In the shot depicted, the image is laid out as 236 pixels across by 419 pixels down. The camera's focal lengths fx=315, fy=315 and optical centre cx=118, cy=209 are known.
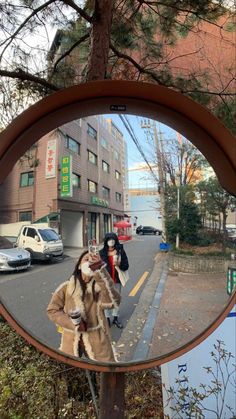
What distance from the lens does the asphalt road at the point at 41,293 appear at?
1.13 metres

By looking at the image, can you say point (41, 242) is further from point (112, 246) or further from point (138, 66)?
point (138, 66)

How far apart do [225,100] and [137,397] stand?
8.24 feet

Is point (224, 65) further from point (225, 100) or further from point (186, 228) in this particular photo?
point (186, 228)

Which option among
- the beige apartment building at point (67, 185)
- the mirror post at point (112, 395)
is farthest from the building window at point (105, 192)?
the mirror post at point (112, 395)

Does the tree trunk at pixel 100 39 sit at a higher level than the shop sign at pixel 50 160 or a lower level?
higher

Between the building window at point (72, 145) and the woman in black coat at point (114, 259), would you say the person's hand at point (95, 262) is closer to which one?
the woman in black coat at point (114, 259)

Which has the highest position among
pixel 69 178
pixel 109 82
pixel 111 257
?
pixel 109 82

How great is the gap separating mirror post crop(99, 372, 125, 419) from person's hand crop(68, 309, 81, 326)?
16.1 inches

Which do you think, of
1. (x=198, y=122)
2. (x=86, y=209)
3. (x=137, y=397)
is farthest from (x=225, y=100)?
(x=137, y=397)

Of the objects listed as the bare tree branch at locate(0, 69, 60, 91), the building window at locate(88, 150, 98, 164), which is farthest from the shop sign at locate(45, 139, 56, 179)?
the bare tree branch at locate(0, 69, 60, 91)

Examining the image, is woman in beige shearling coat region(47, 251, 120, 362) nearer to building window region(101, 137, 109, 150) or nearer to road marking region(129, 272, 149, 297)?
road marking region(129, 272, 149, 297)

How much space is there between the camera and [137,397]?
7.54 ft

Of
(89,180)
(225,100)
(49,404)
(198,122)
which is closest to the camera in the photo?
(198,122)

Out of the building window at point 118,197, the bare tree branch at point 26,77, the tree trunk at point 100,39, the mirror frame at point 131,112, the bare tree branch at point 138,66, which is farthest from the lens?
the bare tree branch at point 138,66
